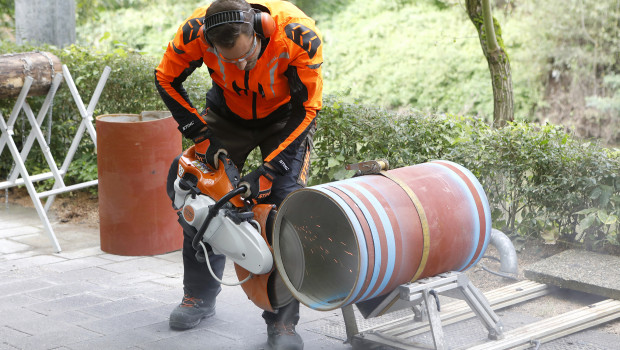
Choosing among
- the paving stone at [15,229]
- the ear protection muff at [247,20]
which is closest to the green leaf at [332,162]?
the ear protection muff at [247,20]

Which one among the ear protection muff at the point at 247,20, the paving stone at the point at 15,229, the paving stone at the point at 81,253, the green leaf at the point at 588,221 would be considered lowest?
the paving stone at the point at 15,229

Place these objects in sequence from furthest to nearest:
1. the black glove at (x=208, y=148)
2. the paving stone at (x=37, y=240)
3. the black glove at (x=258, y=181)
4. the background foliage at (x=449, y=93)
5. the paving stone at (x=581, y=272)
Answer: the paving stone at (x=37, y=240) → the background foliage at (x=449, y=93) → the paving stone at (x=581, y=272) → the black glove at (x=208, y=148) → the black glove at (x=258, y=181)

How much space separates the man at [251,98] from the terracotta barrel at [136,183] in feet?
4.37

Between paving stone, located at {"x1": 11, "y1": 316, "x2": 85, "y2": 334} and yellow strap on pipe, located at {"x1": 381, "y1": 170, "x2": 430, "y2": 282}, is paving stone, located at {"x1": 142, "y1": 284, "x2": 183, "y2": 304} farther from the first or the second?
yellow strap on pipe, located at {"x1": 381, "y1": 170, "x2": 430, "y2": 282}

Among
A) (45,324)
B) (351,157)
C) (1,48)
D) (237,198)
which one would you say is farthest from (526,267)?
(1,48)

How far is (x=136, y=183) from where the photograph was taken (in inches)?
216

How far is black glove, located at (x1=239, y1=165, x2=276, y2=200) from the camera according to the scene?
12.0ft

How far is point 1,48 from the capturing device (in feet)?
25.7

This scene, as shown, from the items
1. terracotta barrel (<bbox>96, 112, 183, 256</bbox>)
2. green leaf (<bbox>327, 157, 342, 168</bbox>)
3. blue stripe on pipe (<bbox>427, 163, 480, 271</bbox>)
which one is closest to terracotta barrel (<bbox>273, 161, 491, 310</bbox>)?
blue stripe on pipe (<bbox>427, 163, 480, 271</bbox>)

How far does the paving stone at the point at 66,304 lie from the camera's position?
4527 millimetres

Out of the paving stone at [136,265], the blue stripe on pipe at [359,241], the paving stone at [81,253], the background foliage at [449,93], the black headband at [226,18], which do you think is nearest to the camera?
the blue stripe on pipe at [359,241]

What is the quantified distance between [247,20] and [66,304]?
235 centimetres

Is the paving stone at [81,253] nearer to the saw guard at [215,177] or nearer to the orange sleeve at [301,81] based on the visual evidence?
the saw guard at [215,177]

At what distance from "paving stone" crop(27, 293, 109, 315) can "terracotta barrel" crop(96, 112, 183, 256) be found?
88 cm
